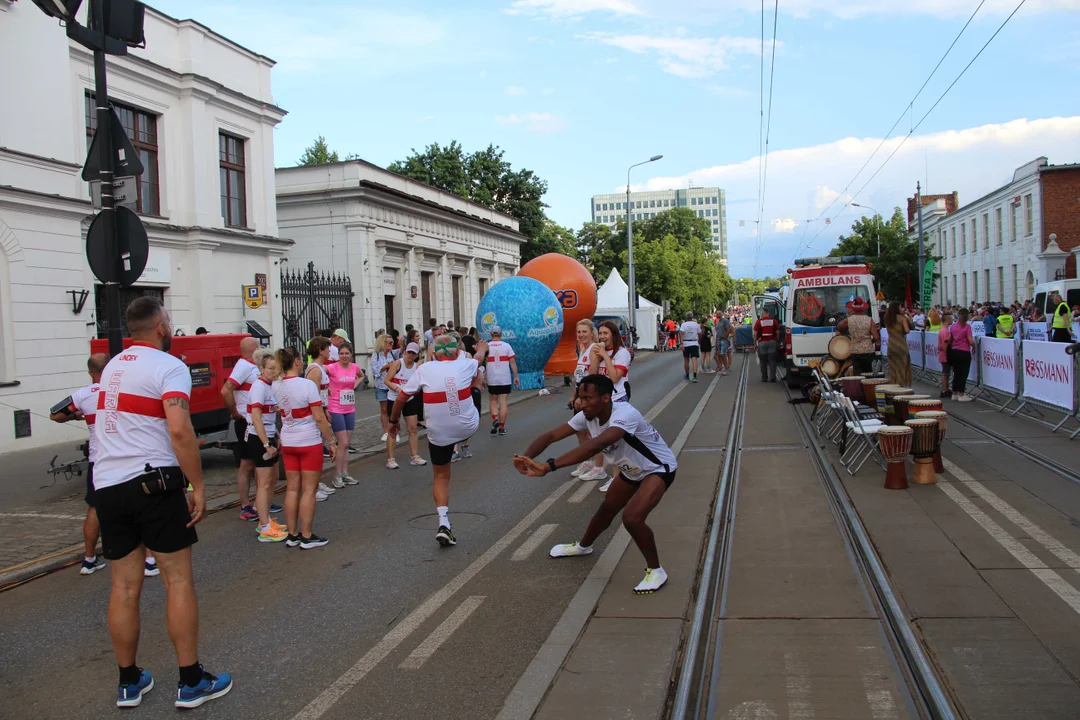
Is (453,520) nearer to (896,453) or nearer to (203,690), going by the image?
(203,690)

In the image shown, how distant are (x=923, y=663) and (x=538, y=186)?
1876 inches

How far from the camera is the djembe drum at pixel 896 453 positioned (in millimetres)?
8336

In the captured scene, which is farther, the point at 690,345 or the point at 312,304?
the point at 312,304

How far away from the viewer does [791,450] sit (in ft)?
35.9

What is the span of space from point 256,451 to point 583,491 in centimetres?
337

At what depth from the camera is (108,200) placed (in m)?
7.26

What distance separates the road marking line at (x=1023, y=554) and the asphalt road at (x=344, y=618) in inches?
106

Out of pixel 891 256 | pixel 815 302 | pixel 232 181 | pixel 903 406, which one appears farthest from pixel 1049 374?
pixel 891 256

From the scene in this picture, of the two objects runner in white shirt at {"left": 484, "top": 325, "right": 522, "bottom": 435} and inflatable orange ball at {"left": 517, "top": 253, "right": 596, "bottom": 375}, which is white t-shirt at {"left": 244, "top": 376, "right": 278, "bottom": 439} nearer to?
runner in white shirt at {"left": 484, "top": 325, "right": 522, "bottom": 435}

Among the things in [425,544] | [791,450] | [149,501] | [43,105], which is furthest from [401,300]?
[149,501]

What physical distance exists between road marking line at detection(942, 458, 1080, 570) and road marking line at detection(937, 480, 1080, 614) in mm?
159

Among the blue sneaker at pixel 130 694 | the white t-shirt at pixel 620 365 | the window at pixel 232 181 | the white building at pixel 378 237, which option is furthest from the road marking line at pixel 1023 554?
the white building at pixel 378 237

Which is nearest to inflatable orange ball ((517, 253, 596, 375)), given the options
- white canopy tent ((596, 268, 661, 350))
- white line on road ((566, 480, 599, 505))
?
white canopy tent ((596, 268, 661, 350))

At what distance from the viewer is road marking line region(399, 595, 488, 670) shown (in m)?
4.52
